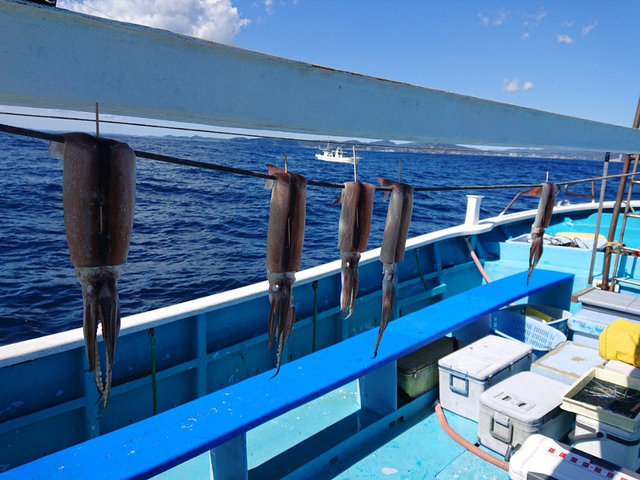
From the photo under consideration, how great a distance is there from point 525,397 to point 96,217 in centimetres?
431

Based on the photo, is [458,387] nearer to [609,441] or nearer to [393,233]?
[609,441]

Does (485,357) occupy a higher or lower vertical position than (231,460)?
higher

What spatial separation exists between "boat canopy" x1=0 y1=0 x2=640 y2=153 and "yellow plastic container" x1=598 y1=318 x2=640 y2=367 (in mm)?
4032

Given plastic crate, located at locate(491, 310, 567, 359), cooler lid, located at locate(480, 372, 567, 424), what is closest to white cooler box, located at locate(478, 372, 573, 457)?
cooler lid, located at locate(480, 372, 567, 424)

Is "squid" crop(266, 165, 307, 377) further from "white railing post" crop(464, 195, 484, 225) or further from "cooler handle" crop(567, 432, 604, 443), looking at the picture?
"white railing post" crop(464, 195, 484, 225)

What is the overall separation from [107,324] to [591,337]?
7112 millimetres

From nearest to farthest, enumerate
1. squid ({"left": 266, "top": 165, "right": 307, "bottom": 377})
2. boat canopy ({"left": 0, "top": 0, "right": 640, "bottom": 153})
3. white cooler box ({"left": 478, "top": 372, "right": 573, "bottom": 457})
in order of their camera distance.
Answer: boat canopy ({"left": 0, "top": 0, "right": 640, "bottom": 153}) < squid ({"left": 266, "top": 165, "right": 307, "bottom": 377}) < white cooler box ({"left": 478, "top": 372, "right": 573, "bottom": 457})

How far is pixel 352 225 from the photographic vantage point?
8.75ft

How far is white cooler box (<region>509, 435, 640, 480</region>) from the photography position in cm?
326

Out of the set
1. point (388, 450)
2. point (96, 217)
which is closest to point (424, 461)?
point (388, 450)

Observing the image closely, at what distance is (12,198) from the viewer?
23109 millimetres

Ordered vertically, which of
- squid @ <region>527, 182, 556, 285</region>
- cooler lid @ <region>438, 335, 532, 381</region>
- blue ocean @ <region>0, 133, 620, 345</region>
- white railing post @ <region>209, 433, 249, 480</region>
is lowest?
blue ocean @ <region>0, 133, 620, 345</region>

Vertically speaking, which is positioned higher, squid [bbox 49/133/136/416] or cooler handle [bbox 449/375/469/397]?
squid [bbox 49/133/136/416]

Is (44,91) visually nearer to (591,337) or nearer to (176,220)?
(591,337)
